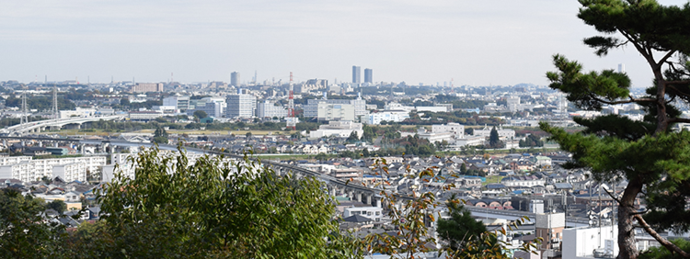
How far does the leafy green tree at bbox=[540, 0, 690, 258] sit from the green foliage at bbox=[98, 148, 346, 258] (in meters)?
0.65

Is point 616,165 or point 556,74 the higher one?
point 556,74

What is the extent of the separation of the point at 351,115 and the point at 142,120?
9.28 m

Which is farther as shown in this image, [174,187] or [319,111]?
[319,111]

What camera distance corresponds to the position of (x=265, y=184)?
6.11 ft

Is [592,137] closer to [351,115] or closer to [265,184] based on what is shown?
[265,184]

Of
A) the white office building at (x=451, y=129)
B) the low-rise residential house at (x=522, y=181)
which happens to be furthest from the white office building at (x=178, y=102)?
the low-rise residential house at (x=522, y=181)

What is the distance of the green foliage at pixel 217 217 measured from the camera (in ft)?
5.31

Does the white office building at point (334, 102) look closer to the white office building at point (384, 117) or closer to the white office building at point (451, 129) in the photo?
the white office building at point (384, 117)

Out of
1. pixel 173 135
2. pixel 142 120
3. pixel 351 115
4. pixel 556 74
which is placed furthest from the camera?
pixel 351 115

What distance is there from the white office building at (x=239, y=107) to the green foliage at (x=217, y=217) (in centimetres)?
3255

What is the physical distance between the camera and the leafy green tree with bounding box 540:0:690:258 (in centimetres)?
162

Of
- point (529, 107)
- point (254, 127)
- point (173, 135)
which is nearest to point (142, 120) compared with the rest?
point (254, 127)

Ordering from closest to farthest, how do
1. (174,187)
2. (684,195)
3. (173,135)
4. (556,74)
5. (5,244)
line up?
(5,244) → (556,74) → (684,195) → (174,187) → (173,135)

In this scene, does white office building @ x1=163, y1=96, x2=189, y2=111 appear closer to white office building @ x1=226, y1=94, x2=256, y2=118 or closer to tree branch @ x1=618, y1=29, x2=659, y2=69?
white office building @ x1=226, y1=94, x2=256, y2=118
